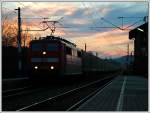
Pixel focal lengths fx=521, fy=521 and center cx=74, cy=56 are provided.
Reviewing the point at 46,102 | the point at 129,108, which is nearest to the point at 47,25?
the point at 46,102

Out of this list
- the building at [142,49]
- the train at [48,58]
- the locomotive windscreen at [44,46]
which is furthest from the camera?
the building at [142,49]

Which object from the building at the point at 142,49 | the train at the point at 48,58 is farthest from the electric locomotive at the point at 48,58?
the building at the point at 142,49

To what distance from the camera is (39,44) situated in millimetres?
38656

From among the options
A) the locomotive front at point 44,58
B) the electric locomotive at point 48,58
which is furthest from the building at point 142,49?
the locomotive front at point 44,58

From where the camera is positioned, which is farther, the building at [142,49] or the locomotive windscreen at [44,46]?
the building at [142,49]

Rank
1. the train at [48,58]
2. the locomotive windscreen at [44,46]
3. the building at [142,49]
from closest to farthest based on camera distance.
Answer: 1. the train at [48,58]
2. the locomotive windscreen at [44,46]
3. the building at [142,49]

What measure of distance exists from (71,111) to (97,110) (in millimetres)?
972

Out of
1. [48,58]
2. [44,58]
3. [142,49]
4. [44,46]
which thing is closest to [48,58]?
[48,58]

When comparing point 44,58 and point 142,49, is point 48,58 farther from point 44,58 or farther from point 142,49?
point 142,49

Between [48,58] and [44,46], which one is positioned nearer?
[48,58]

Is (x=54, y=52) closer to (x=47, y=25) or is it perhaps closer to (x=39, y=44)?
(x=39, y=44)

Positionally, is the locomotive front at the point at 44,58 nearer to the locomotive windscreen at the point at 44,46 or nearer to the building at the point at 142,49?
the locomotive windscreen at the point at 44,46

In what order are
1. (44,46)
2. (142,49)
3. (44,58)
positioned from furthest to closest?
(142,49)
(44,46)
(44,58)

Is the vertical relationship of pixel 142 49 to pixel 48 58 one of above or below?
above
